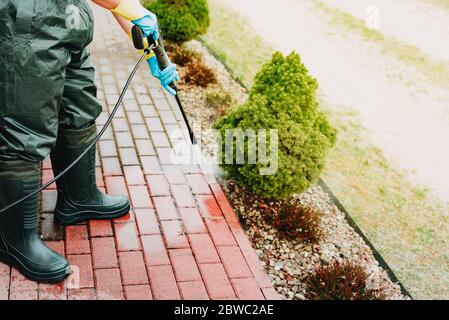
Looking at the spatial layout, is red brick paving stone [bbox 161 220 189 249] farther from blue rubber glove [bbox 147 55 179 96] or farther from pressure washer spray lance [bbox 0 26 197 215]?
blue rubber glove [bbox 147 55 179 96]

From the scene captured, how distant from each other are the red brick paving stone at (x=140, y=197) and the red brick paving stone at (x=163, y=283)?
575 mm

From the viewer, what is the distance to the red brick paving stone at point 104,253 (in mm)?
2758

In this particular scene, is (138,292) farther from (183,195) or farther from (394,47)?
(394,47)

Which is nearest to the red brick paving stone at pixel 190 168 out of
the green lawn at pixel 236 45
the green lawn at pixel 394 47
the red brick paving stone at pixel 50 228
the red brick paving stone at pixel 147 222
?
the red brick paving stone at pixel 147 222

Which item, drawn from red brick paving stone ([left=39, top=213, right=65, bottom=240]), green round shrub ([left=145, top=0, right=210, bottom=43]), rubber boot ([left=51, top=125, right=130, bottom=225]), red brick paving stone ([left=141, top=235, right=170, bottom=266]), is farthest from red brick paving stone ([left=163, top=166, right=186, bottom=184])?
green round shrub ([left=145, top=0, right=210, bottom=43])

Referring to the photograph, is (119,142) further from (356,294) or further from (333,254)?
(356,294)

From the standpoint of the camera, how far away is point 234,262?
292 cm

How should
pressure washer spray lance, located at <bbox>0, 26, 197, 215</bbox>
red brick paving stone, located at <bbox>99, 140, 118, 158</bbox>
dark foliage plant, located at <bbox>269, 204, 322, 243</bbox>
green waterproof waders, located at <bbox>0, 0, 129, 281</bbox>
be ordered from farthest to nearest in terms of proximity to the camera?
red brick paving stone, located at <bbox>99, 140, 118, 158</bbox> < dark foliage plant, located at <bbox>269, 204, 322, 243</bbox> < pressure washer spray lance, located at <bbox>0, 26, 197, 215</bbox> < green waterproof waders, located at <bbox>0, 0, 129, 281</bbox>

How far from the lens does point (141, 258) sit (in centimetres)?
284

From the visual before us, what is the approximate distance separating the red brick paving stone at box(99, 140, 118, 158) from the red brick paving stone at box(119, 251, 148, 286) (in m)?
1.11

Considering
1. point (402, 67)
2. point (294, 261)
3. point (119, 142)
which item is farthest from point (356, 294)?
point (402, 67)

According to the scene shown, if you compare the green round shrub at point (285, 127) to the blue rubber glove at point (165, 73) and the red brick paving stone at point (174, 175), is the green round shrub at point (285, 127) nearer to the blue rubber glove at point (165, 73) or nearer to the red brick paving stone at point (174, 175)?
the red brick paving stone at point (174, 175)

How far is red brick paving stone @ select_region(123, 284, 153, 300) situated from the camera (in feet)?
8.52

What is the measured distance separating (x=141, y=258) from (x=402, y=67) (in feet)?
16.6
